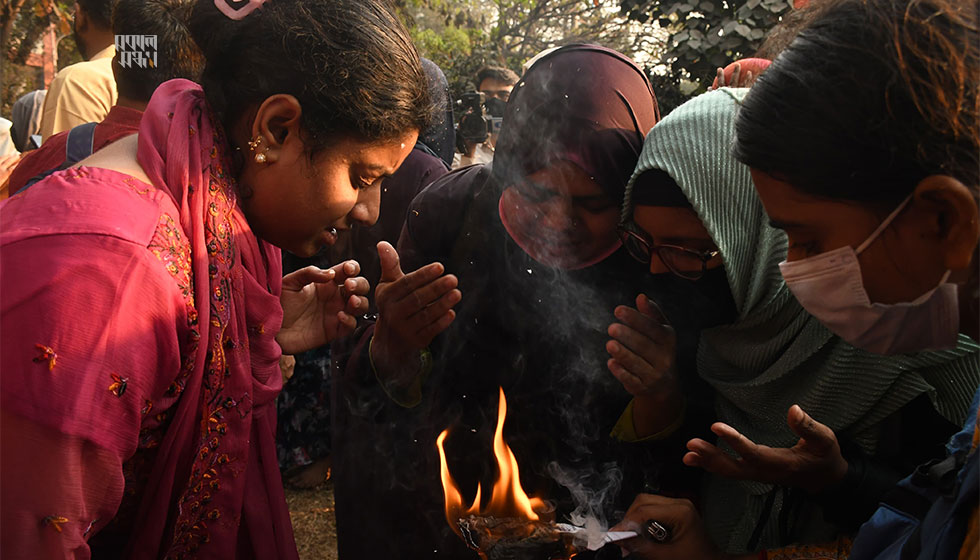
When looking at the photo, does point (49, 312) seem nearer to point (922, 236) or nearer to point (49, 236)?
point (49, 236)

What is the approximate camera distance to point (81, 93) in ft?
16.5

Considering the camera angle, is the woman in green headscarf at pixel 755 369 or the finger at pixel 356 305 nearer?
the woman in green headscarf at pixel 755 369

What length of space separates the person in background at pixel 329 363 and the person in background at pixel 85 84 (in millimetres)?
1672

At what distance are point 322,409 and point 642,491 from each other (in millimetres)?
3625

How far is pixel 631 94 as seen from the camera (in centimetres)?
294

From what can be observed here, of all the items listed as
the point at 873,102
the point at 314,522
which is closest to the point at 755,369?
the point at 873,102

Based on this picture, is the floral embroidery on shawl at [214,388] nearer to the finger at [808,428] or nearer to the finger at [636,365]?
the finger at [636,365]

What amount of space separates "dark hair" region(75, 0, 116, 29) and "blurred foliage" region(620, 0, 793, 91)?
14.2 ft

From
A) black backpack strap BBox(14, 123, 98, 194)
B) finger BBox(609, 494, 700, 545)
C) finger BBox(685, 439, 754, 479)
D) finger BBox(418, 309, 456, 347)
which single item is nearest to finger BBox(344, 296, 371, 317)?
finger BBox(418, 309, 456, 347)

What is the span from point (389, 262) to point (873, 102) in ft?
5.88

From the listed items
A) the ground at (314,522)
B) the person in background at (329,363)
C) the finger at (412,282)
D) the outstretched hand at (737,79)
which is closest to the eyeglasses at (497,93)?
the person in background at (329,363)

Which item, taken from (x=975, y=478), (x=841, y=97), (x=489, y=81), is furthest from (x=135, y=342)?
(x=489, y=81)

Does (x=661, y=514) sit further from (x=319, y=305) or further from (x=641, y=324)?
(x=319, y=305)

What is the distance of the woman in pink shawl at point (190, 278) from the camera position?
5.18 ft
